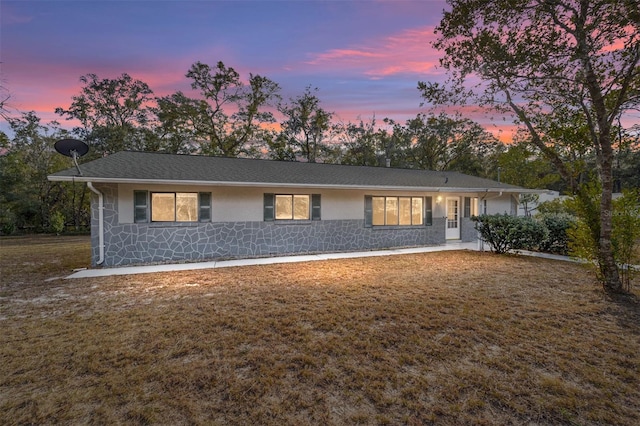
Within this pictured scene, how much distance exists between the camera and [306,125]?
22.9 meters

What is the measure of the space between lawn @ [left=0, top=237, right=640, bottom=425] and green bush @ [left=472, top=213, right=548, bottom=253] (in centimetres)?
363

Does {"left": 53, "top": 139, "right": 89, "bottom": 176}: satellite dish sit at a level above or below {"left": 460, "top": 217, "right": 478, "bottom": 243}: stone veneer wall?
above

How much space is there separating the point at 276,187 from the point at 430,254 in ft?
18.3

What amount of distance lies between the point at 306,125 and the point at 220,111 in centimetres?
641

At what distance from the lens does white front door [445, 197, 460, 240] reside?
12461mm

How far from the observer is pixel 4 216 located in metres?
17.5

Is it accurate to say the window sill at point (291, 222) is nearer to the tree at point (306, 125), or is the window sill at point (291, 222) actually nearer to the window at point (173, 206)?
the window at point (173, 206)

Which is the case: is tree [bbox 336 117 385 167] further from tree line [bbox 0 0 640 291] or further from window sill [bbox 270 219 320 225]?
window sill [bbox 270 219 320 225]

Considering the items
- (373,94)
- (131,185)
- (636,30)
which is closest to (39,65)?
(131,185)

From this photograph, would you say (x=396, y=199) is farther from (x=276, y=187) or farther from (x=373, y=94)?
(x=373, y=94)

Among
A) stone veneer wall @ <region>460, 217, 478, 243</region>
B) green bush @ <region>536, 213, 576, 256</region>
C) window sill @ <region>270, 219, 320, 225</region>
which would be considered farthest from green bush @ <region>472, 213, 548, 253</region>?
window sill @ <region>270, 219, 320, 225</region>

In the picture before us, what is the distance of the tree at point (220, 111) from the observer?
782 inches

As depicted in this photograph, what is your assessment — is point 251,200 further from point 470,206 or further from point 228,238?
point 470,206

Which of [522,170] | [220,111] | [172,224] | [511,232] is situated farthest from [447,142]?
[172,224]
